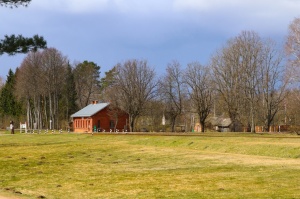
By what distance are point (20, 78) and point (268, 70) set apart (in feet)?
162

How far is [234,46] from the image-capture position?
77.2 metres

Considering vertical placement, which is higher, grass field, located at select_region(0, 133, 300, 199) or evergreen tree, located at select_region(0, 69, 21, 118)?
evergreen tree, located at select_region(0, 69, 21, 118)

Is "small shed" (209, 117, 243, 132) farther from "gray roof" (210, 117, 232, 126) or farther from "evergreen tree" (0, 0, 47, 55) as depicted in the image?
"evergreen tree" (0, 0, 47, 55)

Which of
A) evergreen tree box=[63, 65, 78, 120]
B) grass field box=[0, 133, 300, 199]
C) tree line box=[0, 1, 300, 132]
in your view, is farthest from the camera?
evergreen tree box=[63, 65, 78, 120]

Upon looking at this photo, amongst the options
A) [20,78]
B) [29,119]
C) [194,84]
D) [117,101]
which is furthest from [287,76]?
[29,119]

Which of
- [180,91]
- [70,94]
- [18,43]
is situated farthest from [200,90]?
[18,43]

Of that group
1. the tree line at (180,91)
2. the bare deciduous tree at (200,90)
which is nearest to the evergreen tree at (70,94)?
→ the tree line at (180,91)

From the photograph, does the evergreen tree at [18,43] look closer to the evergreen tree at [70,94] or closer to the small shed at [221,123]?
the small shed at [221,123]

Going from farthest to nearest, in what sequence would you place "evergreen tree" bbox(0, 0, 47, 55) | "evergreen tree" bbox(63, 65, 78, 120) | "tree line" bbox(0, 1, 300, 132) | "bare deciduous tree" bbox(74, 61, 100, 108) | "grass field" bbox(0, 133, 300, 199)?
"bare deciduous tree" bbox(74, 61, 100, 108) < "evergreen tree" bbox(63, 65, 78, 120) < "tree line" bbox(0, 1, 300, 132) < "evergreen tree" bbox(0, 0, 47, 55) < "grass field" bbox(0, 133, 300, 199)

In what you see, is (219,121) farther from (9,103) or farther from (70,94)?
(9,103)

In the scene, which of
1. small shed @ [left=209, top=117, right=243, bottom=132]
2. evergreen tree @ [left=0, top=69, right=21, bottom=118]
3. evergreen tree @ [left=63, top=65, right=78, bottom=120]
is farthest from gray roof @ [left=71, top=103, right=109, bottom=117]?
evergreen tree @ [left=0, top=69, right=21, bottom=118]

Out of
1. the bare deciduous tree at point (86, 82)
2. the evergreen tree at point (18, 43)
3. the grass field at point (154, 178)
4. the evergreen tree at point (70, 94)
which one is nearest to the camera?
the grass field at point (154, 178)

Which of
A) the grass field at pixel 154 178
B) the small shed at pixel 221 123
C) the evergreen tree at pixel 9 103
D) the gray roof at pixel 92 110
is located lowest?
the grass field at pixel 154 178

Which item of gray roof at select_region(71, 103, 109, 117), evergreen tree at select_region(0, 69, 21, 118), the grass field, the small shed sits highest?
evergreen tree at select_region(0, 69, 21, 118)
